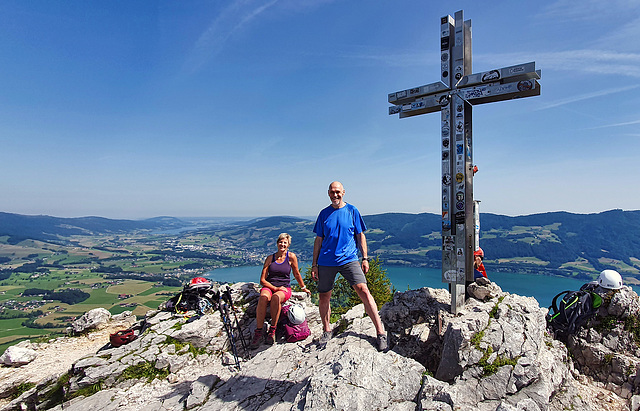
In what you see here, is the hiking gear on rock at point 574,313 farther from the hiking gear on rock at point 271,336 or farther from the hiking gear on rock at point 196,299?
the hiking gear on rock at point 196,299

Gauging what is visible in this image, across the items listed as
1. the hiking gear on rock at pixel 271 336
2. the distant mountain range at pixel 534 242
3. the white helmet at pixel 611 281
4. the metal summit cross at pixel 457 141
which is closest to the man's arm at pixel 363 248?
the metal summit cross at pixel 457 141

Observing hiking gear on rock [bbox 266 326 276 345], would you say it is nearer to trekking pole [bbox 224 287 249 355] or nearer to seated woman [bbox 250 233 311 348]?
seated woman [bbox 250 233 311 348]

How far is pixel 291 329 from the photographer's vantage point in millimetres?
6668

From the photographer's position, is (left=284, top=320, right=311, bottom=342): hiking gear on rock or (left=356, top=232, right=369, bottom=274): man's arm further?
(left=284, top=320, right=311, bottom=342): hiking gear on rock

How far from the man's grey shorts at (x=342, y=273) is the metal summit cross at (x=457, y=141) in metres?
1.67

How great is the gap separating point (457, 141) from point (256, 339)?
607cm

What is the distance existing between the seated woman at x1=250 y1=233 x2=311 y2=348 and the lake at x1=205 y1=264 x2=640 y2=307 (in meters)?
44.8

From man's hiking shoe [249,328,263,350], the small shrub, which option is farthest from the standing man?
the small shrub

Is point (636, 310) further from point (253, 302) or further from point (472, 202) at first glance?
point (253, 302)

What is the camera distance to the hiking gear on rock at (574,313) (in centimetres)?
528

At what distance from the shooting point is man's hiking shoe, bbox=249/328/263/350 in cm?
677

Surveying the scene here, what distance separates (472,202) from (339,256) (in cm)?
278

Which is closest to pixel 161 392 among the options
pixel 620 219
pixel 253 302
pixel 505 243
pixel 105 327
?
pixel 253 302

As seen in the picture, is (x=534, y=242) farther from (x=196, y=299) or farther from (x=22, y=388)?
(x=22, y=388)
